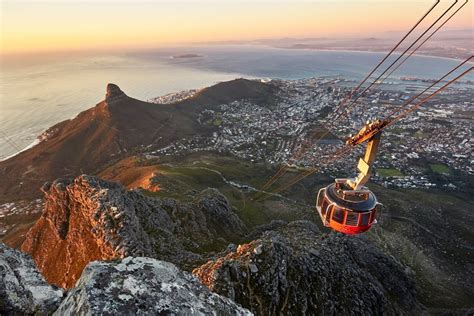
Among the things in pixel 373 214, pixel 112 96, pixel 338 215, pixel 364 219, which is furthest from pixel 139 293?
pixel 112 96

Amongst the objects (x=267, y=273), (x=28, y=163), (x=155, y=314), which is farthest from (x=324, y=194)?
(x=28, y=163)

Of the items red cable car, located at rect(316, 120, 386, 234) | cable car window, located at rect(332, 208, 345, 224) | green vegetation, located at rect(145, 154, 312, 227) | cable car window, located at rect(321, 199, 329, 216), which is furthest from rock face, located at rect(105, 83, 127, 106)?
cable car window, located at rect(332, 208, 345, 224)

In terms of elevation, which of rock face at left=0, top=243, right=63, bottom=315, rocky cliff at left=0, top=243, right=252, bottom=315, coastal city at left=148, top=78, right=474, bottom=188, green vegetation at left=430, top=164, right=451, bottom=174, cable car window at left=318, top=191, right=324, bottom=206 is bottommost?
green vegetation at left=430, top=164, right=451, bottom=174

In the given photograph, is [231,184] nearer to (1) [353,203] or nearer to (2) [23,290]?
(1) [353,203]

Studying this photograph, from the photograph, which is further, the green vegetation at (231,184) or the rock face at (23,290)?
the green vegetation at (231,184)

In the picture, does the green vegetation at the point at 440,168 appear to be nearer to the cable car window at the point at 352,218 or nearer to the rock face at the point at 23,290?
the cable car window at the point at 352,218

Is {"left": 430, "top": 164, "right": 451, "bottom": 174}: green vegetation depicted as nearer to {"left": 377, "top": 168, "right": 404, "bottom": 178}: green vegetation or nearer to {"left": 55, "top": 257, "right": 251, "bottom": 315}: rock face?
{"left": 377, "top": 168, "right": 404, "bottom": 178}: green vegetation

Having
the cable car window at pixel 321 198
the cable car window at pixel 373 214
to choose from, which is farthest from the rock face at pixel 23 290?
the cable car window at pixel 373 214
